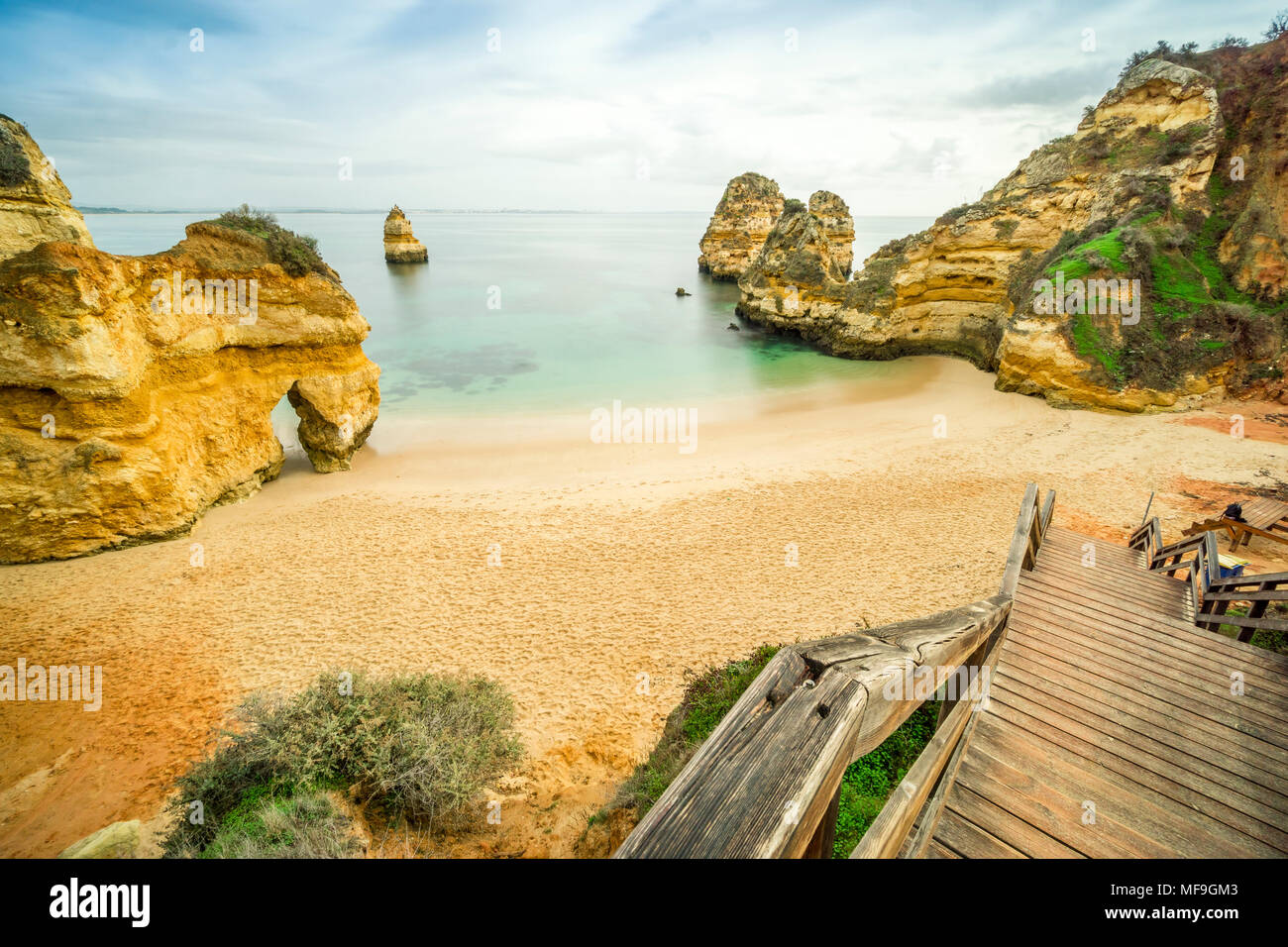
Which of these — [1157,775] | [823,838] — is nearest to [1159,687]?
[1157,775]

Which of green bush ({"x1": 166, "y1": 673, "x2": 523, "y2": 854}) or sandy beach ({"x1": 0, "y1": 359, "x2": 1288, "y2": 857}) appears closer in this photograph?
green bush ({"x1": 166, "y1": 673, "x2": 523, "y2": 854})

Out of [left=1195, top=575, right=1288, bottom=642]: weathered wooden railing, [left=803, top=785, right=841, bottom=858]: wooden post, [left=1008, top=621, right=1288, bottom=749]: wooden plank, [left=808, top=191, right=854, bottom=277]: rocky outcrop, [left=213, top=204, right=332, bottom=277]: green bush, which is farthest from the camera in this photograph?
[left=808, top=191, right=854, bottom=277]: rocky outcrop

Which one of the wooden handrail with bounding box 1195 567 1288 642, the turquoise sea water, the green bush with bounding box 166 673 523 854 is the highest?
the turquoise sea water

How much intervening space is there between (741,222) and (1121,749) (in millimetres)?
68238

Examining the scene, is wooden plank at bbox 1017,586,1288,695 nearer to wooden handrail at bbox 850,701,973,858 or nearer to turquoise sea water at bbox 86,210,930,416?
wooden handrail at bbox 850,701,973,858

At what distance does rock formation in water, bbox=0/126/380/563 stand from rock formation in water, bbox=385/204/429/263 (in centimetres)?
7013

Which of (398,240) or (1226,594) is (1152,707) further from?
(398,240)

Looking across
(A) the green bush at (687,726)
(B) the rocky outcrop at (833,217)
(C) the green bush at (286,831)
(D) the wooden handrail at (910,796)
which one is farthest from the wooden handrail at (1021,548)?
(B) the rocky outcrop at (833,217)

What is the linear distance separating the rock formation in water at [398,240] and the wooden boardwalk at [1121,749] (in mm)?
87140

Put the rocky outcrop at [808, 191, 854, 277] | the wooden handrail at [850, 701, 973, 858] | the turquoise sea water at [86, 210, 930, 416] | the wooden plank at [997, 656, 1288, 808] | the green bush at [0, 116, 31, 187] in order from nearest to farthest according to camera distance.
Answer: the wooden handrail at [850, 701, 973, 858]
the wooden plank at [997, 656, 1288, 808]
the green bush at [0, 116, 31, 187]
the turquoise sea water at [86, 210, 930, 416]
the rocky outcrop at [808, 191, 854, 277]

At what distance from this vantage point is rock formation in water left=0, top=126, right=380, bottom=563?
10266 mm

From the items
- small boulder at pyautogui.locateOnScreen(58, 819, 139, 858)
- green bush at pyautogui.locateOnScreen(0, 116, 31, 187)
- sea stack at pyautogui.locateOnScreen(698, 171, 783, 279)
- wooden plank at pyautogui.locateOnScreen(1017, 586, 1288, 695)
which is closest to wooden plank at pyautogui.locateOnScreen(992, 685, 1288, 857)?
wooden plank at pyautogui.locateOnScreen(1017, 586, 1288, 695)

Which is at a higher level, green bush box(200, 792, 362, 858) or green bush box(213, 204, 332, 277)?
green bush box(213, 204, 332, 277)

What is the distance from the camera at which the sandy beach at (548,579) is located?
702cm
